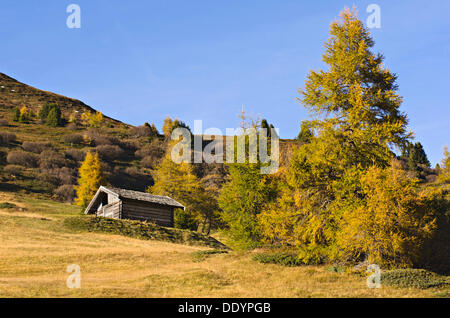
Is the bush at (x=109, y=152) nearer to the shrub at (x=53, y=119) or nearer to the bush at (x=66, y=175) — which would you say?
the bush at (x=66, y=175)

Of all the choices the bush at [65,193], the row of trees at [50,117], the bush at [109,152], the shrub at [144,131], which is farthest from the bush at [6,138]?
the shrub at [144,131]

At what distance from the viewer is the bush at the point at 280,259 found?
23703mm

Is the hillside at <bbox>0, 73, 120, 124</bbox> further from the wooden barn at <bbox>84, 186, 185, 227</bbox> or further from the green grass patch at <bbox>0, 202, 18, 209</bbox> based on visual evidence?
the wooden barn at <bbox>84, 186, 185, 227</bbox>

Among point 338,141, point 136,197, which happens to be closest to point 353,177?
point 338,141

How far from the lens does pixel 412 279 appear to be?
59.1ft

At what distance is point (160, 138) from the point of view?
122 m

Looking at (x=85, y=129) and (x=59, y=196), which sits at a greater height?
(x=85, y=129)

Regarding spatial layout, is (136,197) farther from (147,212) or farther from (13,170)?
(13,170)

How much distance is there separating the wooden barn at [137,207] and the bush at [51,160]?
125ft

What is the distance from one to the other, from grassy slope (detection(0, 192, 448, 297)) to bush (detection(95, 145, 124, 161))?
62800 mm

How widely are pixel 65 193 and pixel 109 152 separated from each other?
3159 cm
